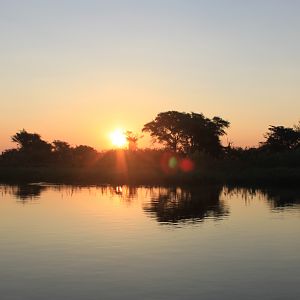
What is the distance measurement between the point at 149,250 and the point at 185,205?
16.5 metres

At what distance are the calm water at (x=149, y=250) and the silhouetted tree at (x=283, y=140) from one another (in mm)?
55871

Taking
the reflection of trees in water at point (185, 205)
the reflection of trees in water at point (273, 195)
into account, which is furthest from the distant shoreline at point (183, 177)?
the reflection of trees in water at point (185, 205)

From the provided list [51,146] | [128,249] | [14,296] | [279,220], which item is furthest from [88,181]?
[51,146]

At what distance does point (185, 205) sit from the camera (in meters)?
36.7

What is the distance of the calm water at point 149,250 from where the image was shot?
14.6 m

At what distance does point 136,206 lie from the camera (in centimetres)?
3641

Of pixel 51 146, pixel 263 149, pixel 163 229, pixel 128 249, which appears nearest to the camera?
pixel 128 249

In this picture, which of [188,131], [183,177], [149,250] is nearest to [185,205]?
[149,250]

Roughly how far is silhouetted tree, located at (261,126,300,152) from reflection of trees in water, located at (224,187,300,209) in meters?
43.5

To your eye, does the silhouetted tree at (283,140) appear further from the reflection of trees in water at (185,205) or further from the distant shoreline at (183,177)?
the reflection of trees in water at (185,205)

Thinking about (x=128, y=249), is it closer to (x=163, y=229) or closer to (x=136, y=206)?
(x=163, y=229)

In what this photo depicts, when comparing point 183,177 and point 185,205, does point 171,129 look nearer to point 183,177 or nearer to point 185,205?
point 183,177

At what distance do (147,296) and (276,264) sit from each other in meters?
6.02

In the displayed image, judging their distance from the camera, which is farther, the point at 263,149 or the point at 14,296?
the point at 263,149
